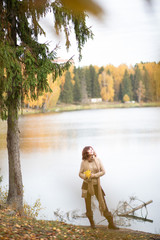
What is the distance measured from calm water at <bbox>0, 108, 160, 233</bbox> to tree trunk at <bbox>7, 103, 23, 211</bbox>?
6.38 feet

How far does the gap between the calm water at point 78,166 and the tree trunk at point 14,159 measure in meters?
1.94

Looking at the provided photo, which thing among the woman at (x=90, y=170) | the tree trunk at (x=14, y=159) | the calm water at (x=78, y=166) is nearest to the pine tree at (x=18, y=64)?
the tree trunk at (x=14, y=159)

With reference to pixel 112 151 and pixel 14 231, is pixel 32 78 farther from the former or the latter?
pixel 112 151

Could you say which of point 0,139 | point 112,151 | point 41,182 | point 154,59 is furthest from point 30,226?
point 0,139

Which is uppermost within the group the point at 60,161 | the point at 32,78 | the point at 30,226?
the point at 32,78

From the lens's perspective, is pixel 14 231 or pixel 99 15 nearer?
pixel 99 15

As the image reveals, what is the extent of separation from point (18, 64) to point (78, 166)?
35.7ft

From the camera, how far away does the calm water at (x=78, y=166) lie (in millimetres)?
8786

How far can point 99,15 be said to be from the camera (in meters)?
0.35

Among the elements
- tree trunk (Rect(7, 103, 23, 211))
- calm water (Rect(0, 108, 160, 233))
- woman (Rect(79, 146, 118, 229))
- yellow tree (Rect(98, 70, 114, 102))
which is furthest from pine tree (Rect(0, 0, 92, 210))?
yellow tree (Rect(98, 70, 114, 102))

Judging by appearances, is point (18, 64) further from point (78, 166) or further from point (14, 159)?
point (78, 166)

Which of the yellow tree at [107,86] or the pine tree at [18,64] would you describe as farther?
the yellow tree at [107,86]

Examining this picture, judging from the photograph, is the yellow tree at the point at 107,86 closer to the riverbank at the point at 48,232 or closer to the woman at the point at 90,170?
the riverbank at the point at 48,232

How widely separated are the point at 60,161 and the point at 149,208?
30.6ft
